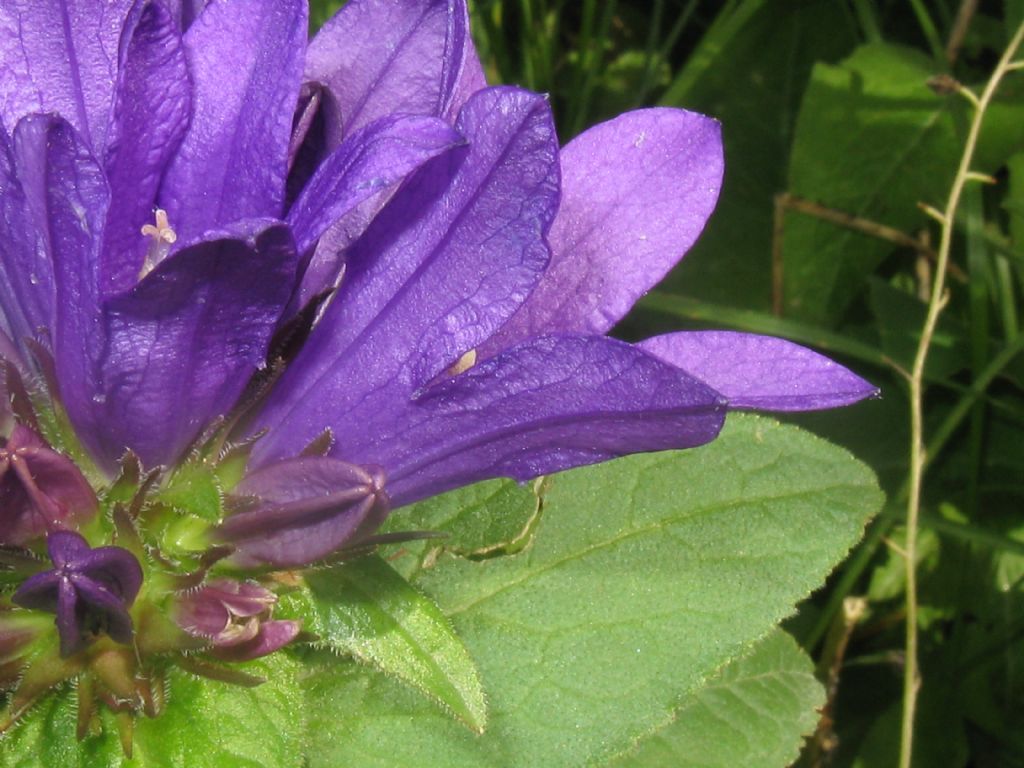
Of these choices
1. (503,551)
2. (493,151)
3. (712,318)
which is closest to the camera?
(493,151)

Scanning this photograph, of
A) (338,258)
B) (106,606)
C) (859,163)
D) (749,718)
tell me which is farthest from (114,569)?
(859,163)

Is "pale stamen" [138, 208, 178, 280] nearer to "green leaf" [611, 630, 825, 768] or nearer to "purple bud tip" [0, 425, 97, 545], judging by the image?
"purple bud tip" [0, 425, 97, 545]

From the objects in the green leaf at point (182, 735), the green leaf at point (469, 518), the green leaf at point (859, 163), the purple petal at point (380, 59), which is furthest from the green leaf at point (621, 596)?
the green leaf at point (859, 163)

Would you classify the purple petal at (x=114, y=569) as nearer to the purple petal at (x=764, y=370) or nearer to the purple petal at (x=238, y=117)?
the purple petal at (x=238, y=117)

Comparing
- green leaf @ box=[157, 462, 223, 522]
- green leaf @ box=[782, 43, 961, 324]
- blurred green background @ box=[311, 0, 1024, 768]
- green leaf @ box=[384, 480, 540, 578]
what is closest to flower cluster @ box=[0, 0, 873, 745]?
green leaf @ box=[157, 462, 223, 522]

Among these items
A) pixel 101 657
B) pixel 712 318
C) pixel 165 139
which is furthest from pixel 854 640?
pixel 165 139

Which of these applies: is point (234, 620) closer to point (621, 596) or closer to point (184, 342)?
point (184, 342)

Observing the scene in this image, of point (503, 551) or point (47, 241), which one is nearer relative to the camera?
point (47, 241)

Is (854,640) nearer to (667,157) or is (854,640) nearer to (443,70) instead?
(667,157)
